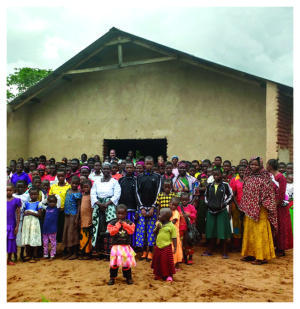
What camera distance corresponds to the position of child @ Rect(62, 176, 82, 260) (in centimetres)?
570

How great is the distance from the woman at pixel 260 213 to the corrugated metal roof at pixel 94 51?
389 centimetres

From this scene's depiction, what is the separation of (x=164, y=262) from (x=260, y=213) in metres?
1.93

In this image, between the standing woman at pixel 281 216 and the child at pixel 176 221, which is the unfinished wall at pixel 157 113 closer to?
the standing woman at pixel 281 216

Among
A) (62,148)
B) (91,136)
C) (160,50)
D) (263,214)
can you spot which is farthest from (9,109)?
(263,214)

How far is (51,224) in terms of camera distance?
569 cm

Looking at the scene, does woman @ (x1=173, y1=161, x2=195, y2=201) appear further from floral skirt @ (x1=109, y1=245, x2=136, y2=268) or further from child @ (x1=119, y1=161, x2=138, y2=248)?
floral skirt @ (x1=109, y1=245, x2=136, y2=268)

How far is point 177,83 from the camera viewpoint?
10.4m

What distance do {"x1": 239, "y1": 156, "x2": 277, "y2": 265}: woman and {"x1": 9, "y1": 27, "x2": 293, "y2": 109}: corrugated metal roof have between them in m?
3.89

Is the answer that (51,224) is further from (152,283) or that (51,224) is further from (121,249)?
(152,283)

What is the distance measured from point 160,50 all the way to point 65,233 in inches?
247

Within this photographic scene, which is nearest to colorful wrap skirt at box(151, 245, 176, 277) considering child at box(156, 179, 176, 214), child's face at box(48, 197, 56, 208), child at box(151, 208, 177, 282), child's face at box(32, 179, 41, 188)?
child at box(151, 208, 177, 282)

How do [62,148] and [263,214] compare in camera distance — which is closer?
[263,214]

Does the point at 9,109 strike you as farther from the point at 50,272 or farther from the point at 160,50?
the point at 50,272

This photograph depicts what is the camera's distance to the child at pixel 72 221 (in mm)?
5695
